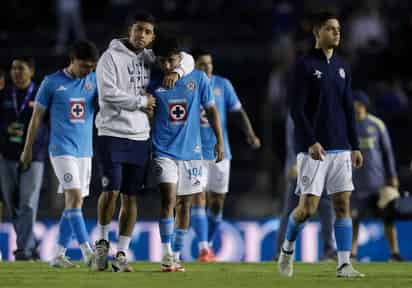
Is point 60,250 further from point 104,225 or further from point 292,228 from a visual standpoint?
point 292,228

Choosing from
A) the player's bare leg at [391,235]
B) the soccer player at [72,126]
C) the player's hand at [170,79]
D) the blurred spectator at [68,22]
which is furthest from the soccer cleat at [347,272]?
the blurred spectator at [68,22]

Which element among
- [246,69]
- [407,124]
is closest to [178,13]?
[246,69]

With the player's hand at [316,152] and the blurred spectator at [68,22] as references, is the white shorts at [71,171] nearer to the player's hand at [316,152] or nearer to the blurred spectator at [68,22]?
the player's hand at [316,152]

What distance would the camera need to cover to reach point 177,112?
504 inches

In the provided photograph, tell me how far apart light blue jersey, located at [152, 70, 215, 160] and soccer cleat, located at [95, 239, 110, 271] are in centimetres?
98

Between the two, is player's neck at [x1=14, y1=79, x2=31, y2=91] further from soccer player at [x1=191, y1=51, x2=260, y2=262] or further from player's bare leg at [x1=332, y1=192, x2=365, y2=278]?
player's bare leg at [x1=332, y1=192, x2=365, y2=278]

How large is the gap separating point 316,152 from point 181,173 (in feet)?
5.58

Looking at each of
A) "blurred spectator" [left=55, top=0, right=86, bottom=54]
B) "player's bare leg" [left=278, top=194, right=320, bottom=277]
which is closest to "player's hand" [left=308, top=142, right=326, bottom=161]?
"player's bare leg" [left=278, top=194, right=320, bottom=277]

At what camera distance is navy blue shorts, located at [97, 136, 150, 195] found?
12422 millimetres

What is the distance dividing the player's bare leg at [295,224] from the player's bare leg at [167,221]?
3.63 ft

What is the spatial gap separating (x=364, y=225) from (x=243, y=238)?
178cm

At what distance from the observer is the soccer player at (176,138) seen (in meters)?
12.7

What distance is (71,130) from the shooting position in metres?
13.9

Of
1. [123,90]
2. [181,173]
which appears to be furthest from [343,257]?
[123,90]
